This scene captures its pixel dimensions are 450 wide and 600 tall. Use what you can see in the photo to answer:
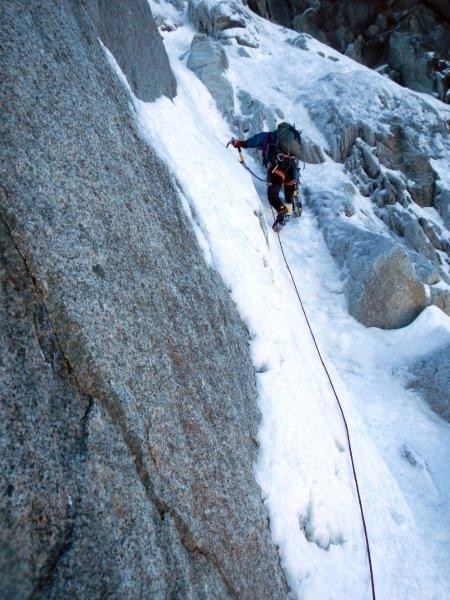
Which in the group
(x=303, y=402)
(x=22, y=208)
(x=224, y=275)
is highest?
(x=22, y=208)

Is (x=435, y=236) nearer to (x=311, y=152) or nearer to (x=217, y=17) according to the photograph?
(x=311, y=152)

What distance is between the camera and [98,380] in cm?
242

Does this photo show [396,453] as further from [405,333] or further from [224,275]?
[224,275]

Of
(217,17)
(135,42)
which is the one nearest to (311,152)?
(135,42)

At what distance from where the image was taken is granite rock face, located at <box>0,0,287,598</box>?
6.39 feet

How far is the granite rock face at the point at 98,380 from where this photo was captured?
76.6 inches

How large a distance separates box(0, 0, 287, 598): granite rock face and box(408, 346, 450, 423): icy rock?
4.47 meters

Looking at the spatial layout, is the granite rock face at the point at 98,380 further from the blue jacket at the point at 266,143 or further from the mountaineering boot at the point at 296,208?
the mountaineering boot at the point at 296,208

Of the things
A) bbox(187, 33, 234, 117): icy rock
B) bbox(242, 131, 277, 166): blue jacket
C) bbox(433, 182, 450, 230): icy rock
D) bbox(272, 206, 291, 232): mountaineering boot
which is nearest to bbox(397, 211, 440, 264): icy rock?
bbox(433, 182, 450, 230): icy rock

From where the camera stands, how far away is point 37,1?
3490mm

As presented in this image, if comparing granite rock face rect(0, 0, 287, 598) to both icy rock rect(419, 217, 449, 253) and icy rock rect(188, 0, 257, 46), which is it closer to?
icy rock rect(419, 217, 449, 253)

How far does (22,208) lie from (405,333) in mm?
8067

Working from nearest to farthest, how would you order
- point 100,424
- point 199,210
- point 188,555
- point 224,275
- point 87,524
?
point 87,524
point 100,424
point 188,555
point 224,275
point 199,210

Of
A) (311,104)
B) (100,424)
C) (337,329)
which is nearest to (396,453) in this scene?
(337,329)
